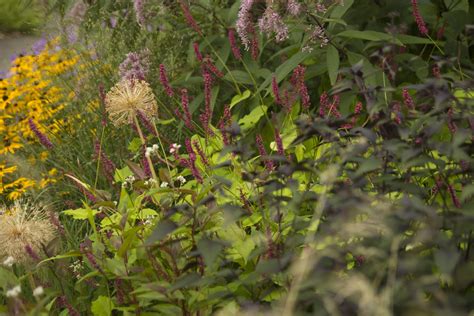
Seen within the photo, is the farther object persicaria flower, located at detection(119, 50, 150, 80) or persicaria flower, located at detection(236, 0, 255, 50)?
persicaria flower, located at detection(119, 50, 150, 80)

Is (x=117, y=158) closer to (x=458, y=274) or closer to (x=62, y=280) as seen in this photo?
(x=62, y=280)

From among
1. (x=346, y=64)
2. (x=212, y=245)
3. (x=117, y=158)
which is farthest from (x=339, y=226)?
(x=117, y=158)

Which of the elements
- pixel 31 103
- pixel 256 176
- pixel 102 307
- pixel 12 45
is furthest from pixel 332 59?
pixel 12 45

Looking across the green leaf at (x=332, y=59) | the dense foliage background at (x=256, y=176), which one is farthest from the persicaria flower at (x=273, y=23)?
the green leaf at (x=332, y=59)

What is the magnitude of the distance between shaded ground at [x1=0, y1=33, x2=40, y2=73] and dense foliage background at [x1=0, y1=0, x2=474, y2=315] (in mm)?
3657

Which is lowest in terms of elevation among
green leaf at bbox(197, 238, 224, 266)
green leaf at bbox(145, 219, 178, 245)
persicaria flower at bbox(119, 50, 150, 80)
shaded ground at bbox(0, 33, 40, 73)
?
shaded ground at bbox(0, 33, 40, 73)

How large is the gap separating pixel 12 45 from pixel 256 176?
8830mm

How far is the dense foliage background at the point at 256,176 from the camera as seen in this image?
73.8 inches

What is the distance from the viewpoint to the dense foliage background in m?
1.88

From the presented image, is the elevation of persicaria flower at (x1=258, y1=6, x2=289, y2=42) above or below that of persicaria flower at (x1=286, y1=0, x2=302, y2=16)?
below

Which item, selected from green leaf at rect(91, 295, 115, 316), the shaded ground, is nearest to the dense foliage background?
green leaf at rect(91, 295, 115, 316)

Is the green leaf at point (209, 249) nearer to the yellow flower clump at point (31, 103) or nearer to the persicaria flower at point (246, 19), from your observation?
the persicaria flower at point (246, 19)

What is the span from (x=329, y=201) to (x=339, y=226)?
22 centimetres

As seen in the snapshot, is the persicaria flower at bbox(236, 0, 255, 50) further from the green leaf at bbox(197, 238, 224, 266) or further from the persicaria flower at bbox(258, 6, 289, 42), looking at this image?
the green leaf at bbox(197, 238, 224, 266)
